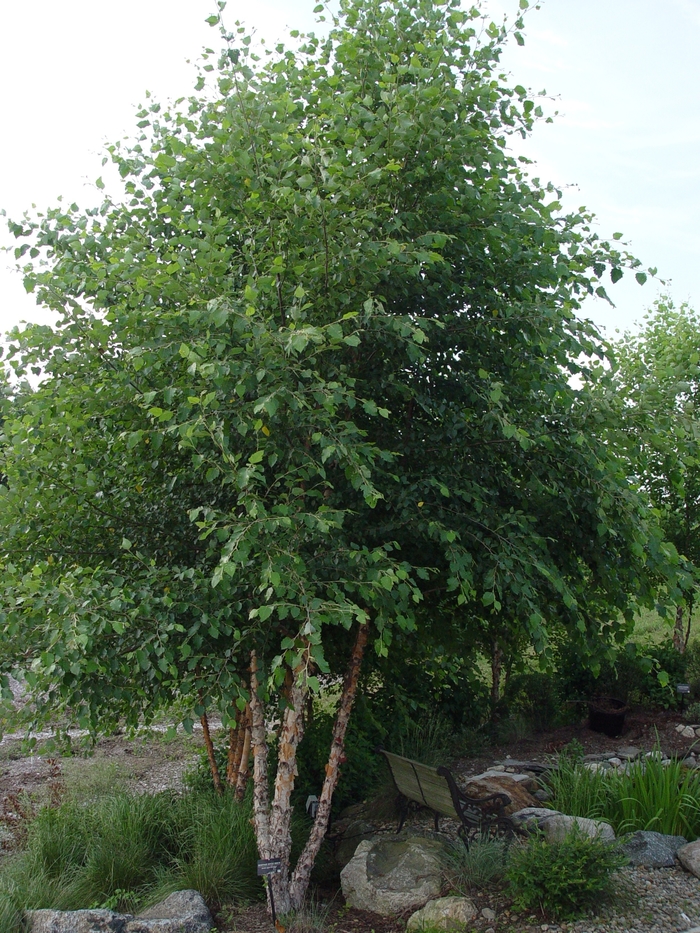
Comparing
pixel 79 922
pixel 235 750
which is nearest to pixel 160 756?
pixel 235 750

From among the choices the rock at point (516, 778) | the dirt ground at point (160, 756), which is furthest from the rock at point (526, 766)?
the rock at point (516, 778)

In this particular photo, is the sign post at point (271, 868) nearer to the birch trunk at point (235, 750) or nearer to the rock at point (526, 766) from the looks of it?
the birch trunk at point (235, 750)

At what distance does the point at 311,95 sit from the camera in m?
4.77

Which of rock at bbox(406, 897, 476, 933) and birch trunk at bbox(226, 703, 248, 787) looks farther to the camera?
birch trunk at bbox(226, 703, 248, 787)

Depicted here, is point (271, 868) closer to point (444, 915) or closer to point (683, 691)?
point (444, 915)

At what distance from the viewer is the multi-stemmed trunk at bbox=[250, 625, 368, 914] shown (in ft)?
16.0

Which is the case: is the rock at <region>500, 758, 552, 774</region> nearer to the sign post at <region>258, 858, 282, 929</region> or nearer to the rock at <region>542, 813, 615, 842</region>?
the rock at <region>542, 813, 615, 842</region>

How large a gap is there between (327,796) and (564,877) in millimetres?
1529

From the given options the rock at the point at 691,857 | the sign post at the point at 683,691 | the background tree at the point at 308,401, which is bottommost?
the rock at the point at 691,857

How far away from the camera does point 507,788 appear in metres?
6.73

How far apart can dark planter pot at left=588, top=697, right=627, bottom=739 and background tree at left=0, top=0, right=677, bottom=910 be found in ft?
18.5

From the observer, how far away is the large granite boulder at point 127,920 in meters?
4.45

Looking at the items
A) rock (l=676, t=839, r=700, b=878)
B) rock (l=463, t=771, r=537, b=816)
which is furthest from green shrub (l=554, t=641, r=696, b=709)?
rock (l=676, t=839, r=700, b=878)

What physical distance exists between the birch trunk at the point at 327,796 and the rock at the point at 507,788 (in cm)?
163
